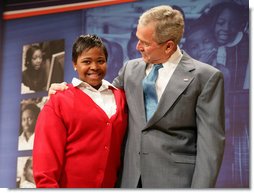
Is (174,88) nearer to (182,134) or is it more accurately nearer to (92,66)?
(182,134)

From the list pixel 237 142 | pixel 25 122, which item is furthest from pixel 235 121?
pixel 25 122

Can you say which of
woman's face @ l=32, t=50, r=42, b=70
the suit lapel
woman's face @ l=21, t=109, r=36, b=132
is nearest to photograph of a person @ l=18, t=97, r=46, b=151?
woman's face @ l=21, t=109, r=36, b=132

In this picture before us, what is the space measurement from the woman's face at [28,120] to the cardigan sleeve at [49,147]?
2.34 feet

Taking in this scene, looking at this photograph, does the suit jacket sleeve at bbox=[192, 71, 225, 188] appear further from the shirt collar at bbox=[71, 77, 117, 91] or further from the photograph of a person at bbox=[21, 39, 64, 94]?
the photograph of a person at bbox=[21, 39, 64, 94]

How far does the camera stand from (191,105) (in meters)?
1.91

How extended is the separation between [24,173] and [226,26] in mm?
1254

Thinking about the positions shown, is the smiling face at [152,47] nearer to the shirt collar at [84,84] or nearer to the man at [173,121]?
the man at [173,121]

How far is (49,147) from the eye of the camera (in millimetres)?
1896

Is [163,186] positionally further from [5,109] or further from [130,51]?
[5,109]

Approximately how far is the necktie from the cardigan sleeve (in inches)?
13.3

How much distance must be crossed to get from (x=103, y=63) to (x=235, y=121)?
704 mm

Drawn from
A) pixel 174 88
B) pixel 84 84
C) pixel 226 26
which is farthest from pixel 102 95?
pixel 226 26

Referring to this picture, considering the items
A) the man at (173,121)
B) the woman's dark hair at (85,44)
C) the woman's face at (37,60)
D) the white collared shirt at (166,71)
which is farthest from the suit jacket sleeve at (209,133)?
the woman's face at (37,60)

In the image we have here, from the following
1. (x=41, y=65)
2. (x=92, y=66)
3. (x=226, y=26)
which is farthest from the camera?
(x=41, y=65)
